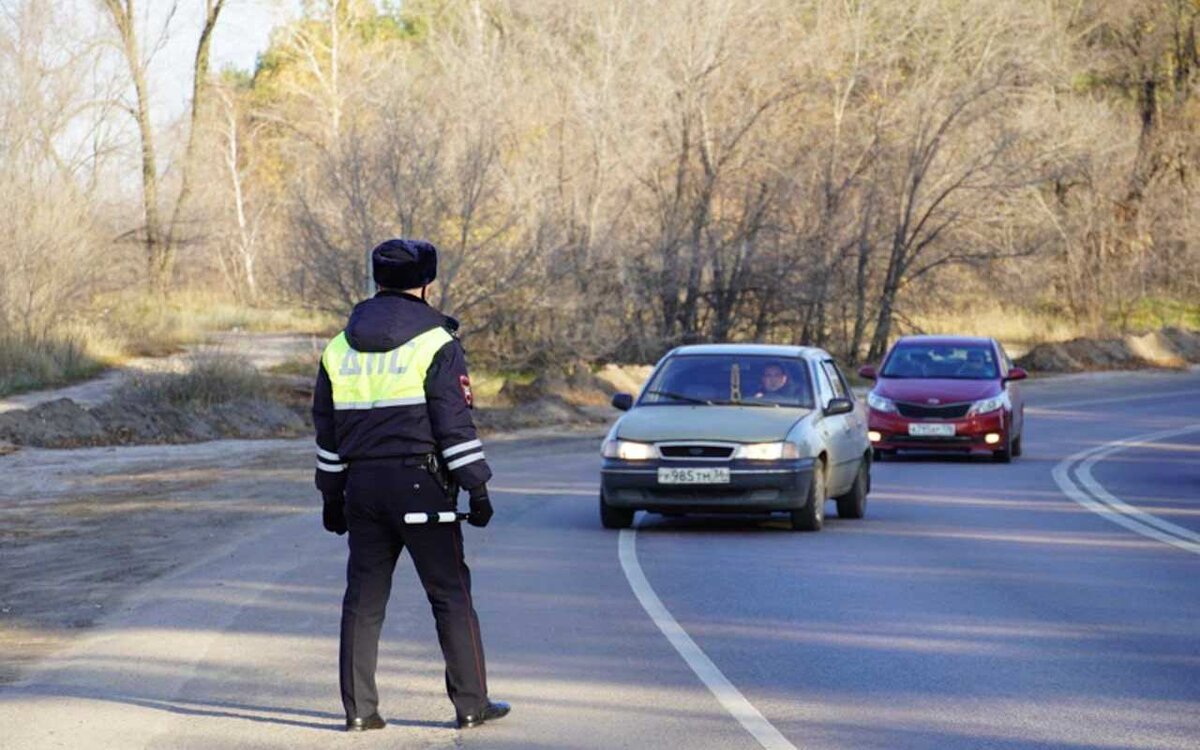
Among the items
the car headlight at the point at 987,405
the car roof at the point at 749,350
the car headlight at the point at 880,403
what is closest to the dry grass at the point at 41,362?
the car headlight at the point at 880,403

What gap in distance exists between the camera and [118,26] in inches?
1949

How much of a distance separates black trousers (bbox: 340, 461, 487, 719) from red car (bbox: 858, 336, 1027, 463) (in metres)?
16.9

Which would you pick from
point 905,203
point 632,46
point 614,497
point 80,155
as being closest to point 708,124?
point 632,46

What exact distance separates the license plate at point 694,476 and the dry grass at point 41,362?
1766 cm

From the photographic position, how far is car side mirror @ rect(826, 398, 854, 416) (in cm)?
1593

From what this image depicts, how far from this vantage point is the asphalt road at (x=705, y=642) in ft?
24.6

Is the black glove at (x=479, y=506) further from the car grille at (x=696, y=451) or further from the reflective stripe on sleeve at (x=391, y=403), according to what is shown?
the car grille at (x=696, y=451)

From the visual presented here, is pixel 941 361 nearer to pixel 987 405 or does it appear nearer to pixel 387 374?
pixel 987 405

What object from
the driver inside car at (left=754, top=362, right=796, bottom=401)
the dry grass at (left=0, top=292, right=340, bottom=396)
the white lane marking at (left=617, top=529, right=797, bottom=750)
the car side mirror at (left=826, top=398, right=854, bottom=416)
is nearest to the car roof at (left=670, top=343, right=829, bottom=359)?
the driver inside car at (left=754, top=362, right=796, bottom=401)

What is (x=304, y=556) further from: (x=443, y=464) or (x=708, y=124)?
(x=708, y=124)

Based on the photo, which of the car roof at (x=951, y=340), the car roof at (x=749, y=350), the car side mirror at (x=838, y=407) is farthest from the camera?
the car roof at (x=951, y=340)

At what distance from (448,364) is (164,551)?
7513 millimetres

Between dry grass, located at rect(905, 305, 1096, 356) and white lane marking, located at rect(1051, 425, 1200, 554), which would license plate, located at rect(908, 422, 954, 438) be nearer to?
white lane marking, located at rect(1051, 425, 1200, 554)

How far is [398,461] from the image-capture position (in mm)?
7270
